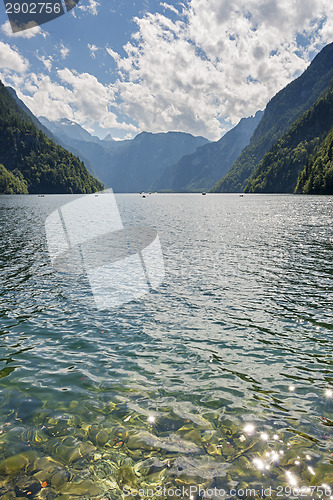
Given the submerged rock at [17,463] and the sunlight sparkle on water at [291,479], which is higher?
the submerged rock at [17,463]

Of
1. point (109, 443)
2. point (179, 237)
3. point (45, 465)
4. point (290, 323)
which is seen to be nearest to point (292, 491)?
point (109, 443)

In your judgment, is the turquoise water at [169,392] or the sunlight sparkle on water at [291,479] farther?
the turquoise water at [169,392]

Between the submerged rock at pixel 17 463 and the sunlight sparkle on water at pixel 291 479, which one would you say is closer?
the sunlight sparkle on water at pixel 291 479

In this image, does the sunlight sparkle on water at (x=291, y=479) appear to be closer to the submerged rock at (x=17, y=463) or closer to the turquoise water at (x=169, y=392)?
the turquoise water at (x=169, y=392)

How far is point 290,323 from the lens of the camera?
19188mm

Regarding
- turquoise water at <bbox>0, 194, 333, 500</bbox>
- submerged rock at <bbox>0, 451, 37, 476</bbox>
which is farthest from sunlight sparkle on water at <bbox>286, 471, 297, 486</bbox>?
submerged rock at <bbox>0, 451, 37, 476</bbox>

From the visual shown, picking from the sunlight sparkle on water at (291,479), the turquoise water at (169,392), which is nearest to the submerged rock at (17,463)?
the turquoise water at (169,392)

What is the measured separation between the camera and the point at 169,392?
12336 mm

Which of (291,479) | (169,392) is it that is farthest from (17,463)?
(291,479)

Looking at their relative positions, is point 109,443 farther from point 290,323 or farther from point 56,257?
point 56,257

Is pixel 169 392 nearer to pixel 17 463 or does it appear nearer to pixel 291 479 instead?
pixel 291 479

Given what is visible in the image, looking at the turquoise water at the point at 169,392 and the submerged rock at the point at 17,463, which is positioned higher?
the submerged rock at the point at 17,463

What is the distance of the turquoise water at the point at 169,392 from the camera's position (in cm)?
838

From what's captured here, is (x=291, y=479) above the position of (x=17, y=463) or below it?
below
